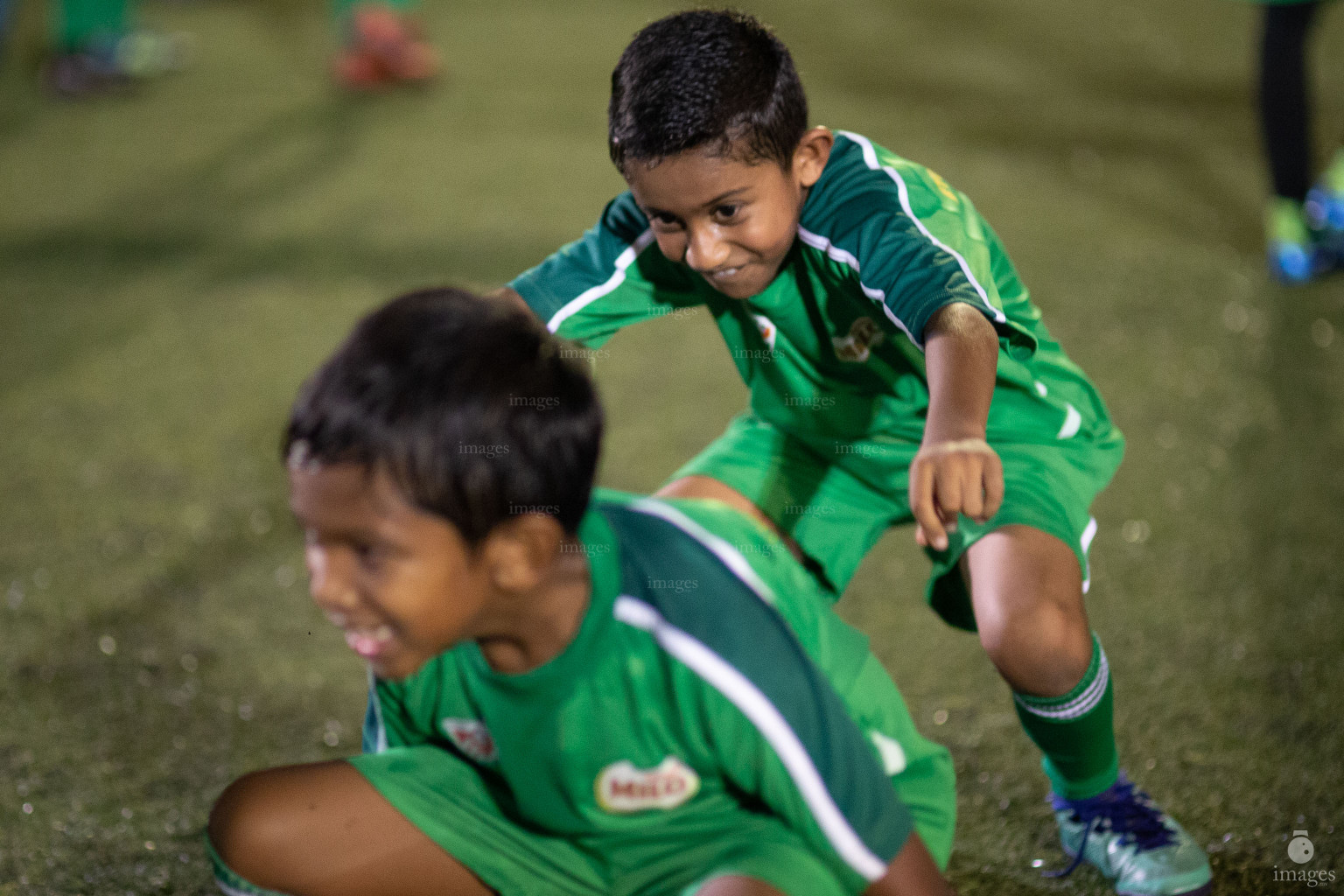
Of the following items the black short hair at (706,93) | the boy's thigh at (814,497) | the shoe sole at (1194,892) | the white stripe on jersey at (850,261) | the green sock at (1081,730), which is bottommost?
the shoe sole at (1194,892)

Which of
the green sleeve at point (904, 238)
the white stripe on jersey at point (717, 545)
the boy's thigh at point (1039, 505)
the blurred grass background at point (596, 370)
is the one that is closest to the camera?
the white stripe on jersey at point (717, 545)

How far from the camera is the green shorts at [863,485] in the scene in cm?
137

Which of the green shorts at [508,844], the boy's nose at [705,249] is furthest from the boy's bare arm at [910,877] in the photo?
→ the boy's nose at [705,249]

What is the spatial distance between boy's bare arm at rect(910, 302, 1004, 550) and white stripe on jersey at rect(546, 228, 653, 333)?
1.27 feet

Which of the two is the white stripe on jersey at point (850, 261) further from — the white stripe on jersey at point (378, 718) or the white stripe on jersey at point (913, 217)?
the white stripe on jersey at point (378, 718)

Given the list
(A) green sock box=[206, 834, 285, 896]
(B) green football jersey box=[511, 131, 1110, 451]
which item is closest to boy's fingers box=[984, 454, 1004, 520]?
(B) green football jersey box=[511, 131, 1110, 451]

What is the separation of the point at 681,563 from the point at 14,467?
185cm

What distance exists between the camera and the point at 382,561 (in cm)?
87

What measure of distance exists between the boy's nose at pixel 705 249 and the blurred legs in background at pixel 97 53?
3.99 m

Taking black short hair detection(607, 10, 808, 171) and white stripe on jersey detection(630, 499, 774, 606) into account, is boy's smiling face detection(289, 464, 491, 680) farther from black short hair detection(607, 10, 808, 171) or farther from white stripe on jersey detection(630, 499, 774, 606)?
black short hair detection(607, 10, 808, 171)

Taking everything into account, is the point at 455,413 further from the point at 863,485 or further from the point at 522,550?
the point at 863,485

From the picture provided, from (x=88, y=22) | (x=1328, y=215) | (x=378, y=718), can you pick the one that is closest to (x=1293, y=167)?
(x=1328, y=215)

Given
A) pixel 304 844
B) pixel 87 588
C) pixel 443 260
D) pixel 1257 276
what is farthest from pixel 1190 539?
pixel 443 260

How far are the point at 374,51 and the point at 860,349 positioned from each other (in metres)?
3.53
